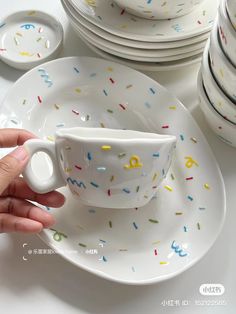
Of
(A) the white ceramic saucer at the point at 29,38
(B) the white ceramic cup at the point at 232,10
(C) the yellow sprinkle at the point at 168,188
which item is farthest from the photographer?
(A) the white ceramic saucer at the point at 29,38

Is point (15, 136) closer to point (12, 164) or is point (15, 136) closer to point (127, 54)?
point (12, 164)

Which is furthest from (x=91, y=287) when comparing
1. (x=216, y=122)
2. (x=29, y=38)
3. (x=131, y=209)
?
(x=29, y=38)

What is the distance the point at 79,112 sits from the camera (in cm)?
64

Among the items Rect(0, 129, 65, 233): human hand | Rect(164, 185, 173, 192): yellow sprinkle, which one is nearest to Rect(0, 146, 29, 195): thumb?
Rect(0, 129, 65, 233): human hand

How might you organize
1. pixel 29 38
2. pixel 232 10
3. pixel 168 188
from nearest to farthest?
pixel 232 10 < pixel 168 188 < pixel 29 38

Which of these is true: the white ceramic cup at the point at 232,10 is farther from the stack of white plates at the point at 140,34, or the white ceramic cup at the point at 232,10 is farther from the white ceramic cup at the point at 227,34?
the stack of white plates at the point at 140,34

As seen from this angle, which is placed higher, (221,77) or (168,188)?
(221,77)

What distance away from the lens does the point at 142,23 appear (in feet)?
2.10

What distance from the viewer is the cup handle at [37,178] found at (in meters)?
0.52

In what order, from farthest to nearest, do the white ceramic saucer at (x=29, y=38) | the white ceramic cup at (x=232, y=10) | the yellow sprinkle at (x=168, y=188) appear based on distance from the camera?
the white ceramic saucer at (x=29, y=38)
the yellow sprinkle at (x=168, y=188)
the white ceramic cup at (x=232, y=10)

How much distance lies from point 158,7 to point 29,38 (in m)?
0.21

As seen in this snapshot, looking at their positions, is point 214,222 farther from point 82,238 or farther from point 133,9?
point 133,9

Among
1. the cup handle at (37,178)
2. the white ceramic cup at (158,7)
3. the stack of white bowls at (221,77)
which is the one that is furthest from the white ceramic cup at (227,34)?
the cup handle at (37,178)

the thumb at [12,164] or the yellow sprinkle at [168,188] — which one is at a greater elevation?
the thumb at [12,164]
